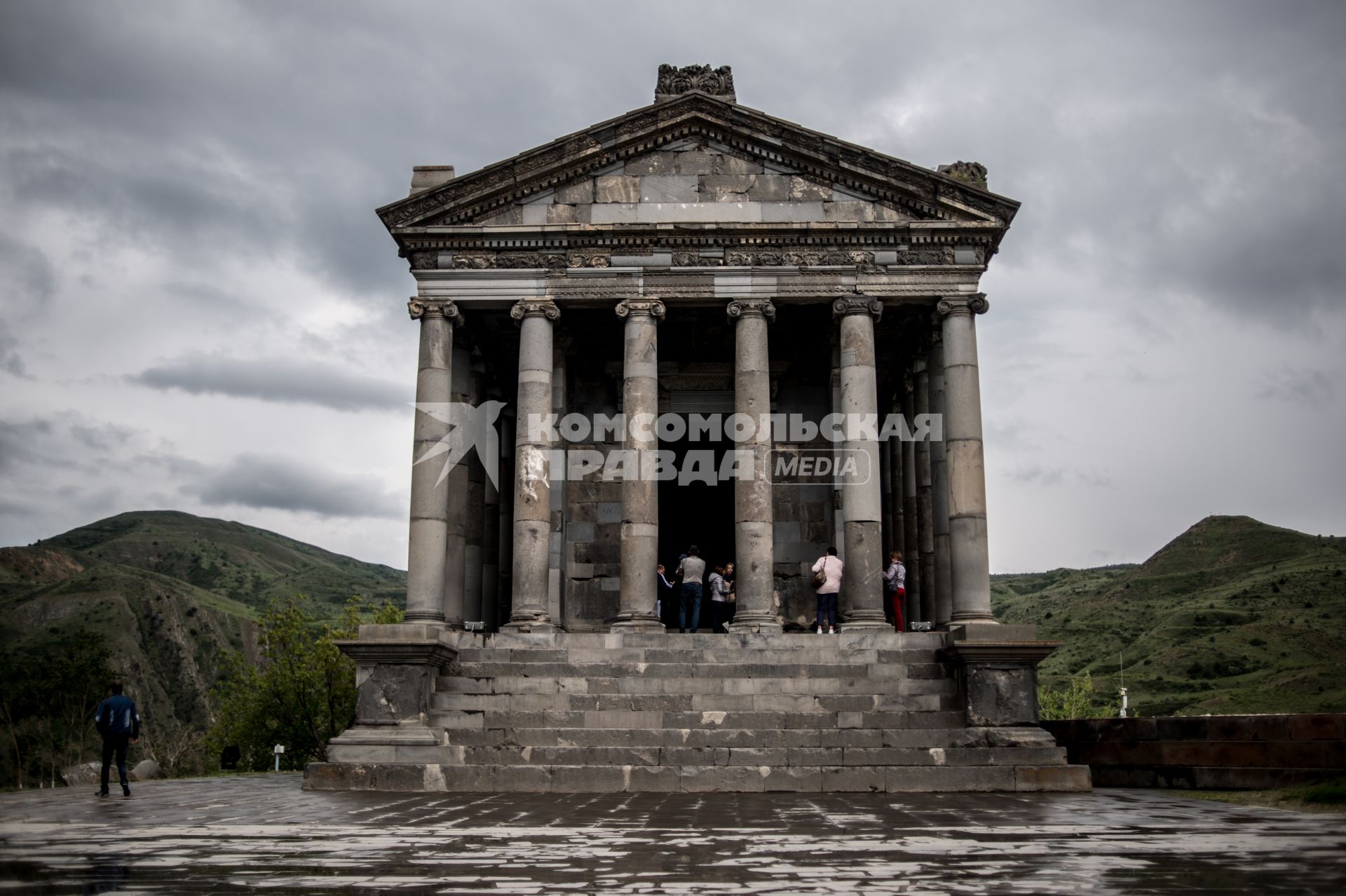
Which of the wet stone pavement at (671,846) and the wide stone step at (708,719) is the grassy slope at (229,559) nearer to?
the wide stone step at (708,719)

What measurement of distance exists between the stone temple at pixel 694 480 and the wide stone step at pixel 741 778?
4 cm

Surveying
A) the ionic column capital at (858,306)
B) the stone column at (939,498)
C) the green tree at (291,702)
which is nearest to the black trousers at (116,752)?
the ionic column capital at (858,306)

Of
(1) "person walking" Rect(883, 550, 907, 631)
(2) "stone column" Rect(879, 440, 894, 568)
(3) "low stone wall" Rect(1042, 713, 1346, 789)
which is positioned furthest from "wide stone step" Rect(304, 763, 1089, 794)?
(2) "stone column" Rect(879, 440, 894, 568)

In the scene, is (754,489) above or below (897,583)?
above

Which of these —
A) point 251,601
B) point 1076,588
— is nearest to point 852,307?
point 1076,588

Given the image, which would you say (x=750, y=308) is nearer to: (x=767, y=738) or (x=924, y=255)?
(x=924, y=255)

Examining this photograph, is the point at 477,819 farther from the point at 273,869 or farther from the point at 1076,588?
the point at 1076,588

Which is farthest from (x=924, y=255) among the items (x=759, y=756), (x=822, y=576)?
(x=759, y=756)

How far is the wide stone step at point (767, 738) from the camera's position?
17.9 metres

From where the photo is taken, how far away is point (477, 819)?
12070 millimetres

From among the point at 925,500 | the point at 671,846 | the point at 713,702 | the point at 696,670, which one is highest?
the point at 925,500

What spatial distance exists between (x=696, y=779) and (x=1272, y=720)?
318 inches

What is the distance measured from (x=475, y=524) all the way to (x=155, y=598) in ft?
257

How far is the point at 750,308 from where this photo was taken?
23.7 meters
